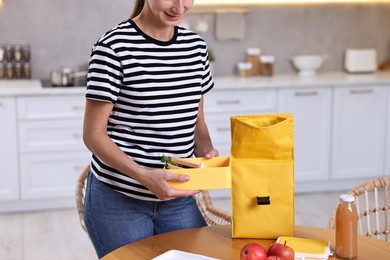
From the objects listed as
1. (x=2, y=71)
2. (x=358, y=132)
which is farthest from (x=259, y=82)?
(x=2, y=71)

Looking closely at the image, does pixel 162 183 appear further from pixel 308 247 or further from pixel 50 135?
pixel 50 135

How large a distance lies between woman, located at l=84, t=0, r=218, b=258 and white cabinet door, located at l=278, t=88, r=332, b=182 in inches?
106

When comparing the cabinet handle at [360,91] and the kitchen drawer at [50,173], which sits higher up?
the cabinet handle at [360,91]

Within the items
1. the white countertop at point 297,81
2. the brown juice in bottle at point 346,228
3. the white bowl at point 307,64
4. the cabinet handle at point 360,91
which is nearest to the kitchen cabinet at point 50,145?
the white countertop at point 297,81

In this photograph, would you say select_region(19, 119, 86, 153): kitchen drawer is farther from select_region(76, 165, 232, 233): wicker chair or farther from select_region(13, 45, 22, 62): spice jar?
select_region(76, 165, 232, 233): wicker chair

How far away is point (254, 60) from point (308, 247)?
3.42 metres

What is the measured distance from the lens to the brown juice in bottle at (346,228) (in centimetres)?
196

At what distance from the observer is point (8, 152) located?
454 centimetres

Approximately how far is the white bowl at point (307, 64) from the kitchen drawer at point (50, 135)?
5.51 ft

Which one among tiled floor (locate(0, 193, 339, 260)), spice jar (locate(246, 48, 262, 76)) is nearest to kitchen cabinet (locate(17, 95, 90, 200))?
tiled floor (locate(0, 193, 339, 260))

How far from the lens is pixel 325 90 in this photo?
4.97m

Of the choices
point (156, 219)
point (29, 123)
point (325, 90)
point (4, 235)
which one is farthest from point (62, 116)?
point (156, 219)

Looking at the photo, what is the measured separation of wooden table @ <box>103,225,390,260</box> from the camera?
203 cm

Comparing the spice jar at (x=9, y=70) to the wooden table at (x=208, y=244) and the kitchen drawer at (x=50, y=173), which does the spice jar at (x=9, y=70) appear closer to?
the kitchen drawer at (x=50, y=173)
